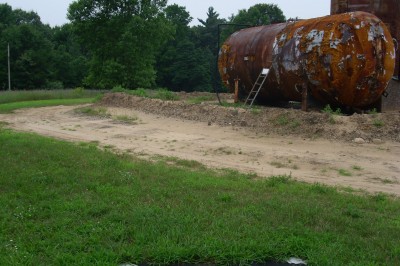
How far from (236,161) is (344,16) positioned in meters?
6.58

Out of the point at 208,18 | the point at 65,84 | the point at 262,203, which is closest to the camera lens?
the point at 262,203

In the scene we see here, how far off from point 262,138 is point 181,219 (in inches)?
280

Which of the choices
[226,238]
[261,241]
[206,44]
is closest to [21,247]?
[226,238]

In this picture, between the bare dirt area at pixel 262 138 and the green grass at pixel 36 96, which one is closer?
the bare dirt area at pixel 262 138

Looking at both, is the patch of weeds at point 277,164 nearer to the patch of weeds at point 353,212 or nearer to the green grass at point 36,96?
the patch of weeds at point 353,212

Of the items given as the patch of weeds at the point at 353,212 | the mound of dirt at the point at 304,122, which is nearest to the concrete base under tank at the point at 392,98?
the mound of dirt at the point at 304,122

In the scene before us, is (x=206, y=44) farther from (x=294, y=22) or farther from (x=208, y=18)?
(x=294, y=22)

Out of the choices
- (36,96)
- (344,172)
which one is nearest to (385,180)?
(344,172)

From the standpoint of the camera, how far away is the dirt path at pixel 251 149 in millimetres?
8281

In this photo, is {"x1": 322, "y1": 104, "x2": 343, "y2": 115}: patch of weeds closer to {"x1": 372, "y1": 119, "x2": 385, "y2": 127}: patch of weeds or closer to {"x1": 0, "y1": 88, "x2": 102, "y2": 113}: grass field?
{"x1": 372, "y1": 119, "x2": 385, "y2": 127}: patch of weeds

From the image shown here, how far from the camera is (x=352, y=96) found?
45.1 ft

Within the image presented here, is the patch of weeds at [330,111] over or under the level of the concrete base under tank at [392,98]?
under

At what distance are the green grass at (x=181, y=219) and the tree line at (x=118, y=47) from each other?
Answer: 898 inches

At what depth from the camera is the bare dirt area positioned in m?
8.62
